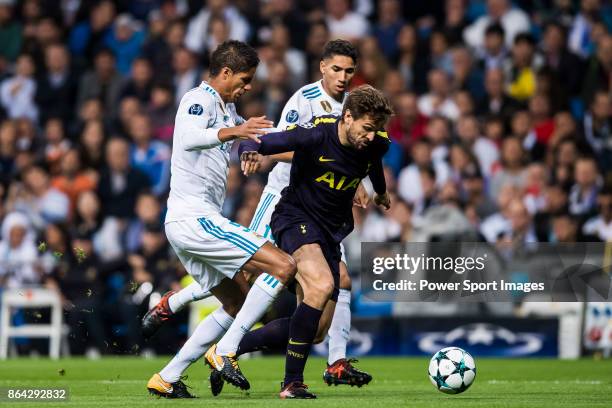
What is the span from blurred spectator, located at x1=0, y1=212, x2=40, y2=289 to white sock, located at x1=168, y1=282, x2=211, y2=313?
684 cm

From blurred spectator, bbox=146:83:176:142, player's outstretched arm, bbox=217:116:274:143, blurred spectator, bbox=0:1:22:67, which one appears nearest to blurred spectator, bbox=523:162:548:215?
blurred spectator, bbox=146:83:176:142

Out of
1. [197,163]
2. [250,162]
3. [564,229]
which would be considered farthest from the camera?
[564,229]

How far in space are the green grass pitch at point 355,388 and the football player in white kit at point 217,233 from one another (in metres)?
0.37

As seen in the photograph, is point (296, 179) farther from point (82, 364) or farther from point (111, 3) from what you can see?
point (111, 3)

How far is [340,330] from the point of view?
9.77m

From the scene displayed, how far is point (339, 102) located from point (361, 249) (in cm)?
574

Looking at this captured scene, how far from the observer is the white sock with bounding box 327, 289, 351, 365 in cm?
966

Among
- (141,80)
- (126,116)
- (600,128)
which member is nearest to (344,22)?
(141,80)

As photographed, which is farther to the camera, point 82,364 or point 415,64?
point 415,64

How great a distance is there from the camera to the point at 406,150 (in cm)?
1717

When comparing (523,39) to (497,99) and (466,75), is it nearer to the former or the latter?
(497,99)

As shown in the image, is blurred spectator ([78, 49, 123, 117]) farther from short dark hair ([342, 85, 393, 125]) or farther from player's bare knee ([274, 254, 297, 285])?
player's bare knee ([274, 254, 297, 285])

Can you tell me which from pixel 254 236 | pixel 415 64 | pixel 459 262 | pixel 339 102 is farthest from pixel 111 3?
pixel 254 236

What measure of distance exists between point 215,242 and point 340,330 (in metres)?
1.58
